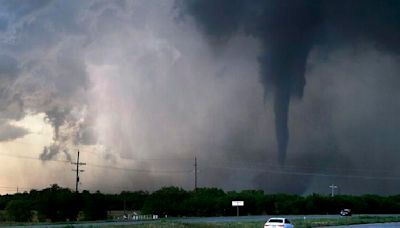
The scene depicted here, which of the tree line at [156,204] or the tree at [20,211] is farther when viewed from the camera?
the tree line at [156,204]

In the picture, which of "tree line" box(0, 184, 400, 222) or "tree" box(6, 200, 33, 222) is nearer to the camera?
"tree" box(6, 200, 33, 222)

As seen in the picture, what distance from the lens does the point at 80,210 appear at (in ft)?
442

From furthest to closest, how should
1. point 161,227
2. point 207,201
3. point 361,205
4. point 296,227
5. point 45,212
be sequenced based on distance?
1. point 361,205
2. point 207,201
3. point 45,212
4. point 296,227
5. point 161,227

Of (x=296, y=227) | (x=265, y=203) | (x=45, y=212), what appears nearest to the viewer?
(x=296, y=227)

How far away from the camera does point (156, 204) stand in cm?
15712

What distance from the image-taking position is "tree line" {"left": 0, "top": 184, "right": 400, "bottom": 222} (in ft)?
429

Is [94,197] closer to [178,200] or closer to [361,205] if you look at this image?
[178,200]

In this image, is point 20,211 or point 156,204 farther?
point 156,204

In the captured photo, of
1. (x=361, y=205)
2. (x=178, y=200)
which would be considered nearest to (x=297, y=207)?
(x=361, y=205)

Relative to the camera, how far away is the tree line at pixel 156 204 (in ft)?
429

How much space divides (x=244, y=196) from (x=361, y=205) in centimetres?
4438

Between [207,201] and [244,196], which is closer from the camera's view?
[207,201]

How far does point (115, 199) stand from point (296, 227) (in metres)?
114

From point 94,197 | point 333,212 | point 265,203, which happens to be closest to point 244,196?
point 265,203
